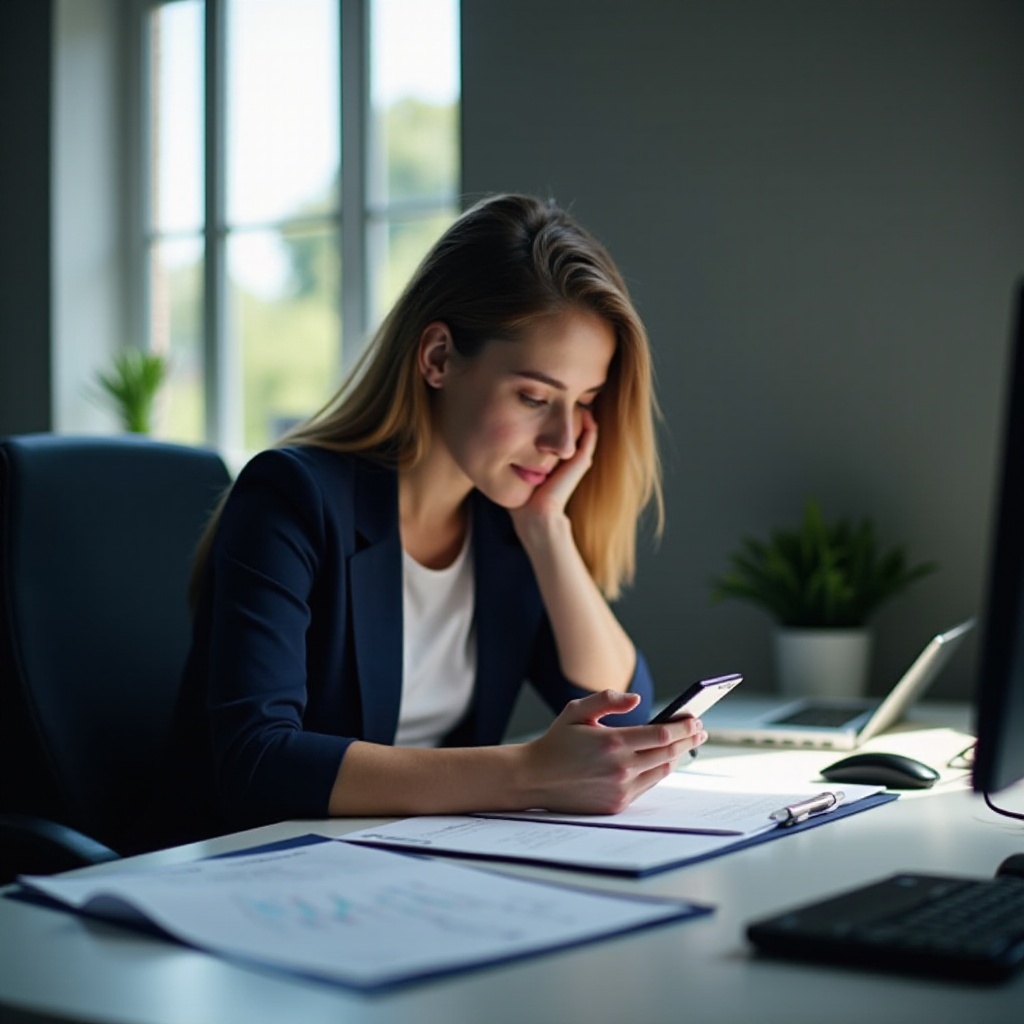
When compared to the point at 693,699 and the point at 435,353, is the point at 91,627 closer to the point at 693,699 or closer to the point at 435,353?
the point at 435,353

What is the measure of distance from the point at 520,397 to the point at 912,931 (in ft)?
3.42

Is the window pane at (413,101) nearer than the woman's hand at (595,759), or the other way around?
the woman's hand at (595,759)

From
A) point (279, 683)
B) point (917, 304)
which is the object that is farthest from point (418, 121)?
point (279, 683)

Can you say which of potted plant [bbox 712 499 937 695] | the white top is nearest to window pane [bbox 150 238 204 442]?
potted plant [bbox 712 499 937 695]

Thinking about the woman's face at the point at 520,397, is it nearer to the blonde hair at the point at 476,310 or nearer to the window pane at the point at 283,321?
the blonde hair at the point at 476,310

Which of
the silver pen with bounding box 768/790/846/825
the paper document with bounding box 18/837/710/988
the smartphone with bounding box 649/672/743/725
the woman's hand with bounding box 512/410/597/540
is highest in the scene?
the woman's hand with bounding box 512/410/597/540

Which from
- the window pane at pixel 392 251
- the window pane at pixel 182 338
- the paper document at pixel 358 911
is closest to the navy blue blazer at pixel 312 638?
the paper document at pixel 358 911

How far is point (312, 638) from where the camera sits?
1696 mm

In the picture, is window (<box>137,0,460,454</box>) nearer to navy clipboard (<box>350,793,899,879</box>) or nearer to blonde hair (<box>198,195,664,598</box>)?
blonde hair (<box>198,195,664,598</box>)

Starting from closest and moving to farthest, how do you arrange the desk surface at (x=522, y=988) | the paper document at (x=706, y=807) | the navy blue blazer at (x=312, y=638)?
the desk surface at (x=522, y=988), the paper document at (x=706, y=807), the navy blue blazer at (x=312, y=638)

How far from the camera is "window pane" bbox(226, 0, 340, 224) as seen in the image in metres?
3.79

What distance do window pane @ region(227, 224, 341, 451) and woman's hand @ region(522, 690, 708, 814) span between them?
2552 millimetres

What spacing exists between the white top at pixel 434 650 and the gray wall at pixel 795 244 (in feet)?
3.12

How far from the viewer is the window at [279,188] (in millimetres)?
3660
